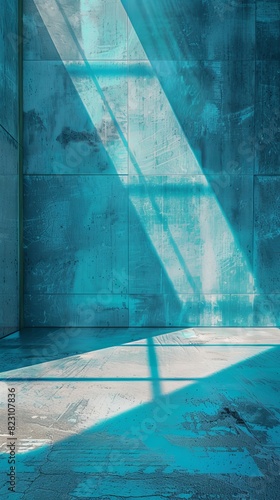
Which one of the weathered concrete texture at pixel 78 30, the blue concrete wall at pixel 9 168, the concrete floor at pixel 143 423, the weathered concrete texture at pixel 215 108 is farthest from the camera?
the weathered concrete texture at pixel 215 108

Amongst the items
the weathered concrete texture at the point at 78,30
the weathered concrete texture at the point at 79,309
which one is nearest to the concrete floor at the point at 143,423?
the weathered concrete texture at the point at 79,309

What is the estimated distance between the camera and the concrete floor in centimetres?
194

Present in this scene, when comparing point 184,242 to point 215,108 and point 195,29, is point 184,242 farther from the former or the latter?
point 195,29

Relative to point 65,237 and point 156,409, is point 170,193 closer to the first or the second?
point 65,237

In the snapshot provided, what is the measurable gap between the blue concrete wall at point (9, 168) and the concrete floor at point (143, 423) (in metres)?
1.55

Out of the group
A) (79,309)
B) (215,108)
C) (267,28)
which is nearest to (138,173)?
(215,108)

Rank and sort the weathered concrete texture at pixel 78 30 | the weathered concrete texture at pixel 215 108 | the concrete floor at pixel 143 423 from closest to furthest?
the concrete floor at pixel 143 423 < the weathered concrete texture at pixel 78 30 < the weathered concrete texture at pixel 215 108

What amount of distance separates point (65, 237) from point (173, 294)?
2725 millimetres

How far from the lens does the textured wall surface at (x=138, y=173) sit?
22.4 ft

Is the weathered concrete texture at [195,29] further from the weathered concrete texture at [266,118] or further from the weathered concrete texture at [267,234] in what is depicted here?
the weathered concrete texture at [267,234]

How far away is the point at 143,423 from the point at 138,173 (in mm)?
5304

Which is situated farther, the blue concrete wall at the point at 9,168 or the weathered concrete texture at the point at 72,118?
the weathered concrete texture at the point at 72,118

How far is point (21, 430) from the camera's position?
254 cm

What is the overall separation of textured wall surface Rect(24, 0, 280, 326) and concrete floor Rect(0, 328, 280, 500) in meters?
1.90
